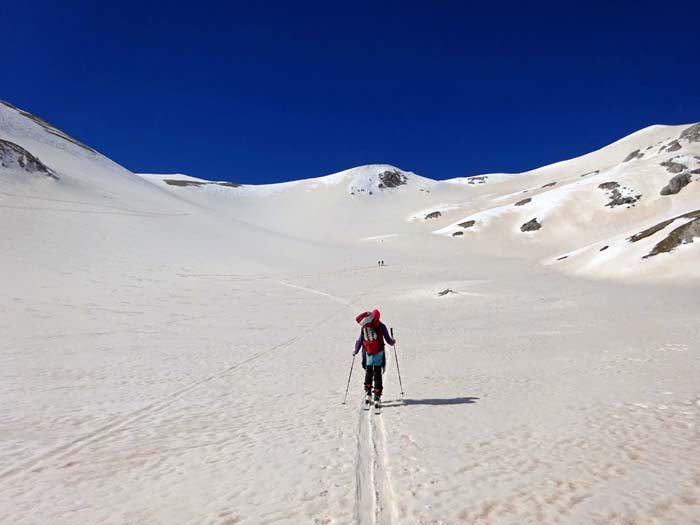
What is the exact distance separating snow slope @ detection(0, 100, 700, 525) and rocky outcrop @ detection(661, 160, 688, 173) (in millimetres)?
49930

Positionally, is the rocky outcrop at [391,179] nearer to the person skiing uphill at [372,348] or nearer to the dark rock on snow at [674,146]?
the dark rock on snow at [674,146]

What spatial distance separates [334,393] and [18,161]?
68476 millimetres

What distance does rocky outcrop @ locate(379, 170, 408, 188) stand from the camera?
14662 cm

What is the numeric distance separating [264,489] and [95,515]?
2.13m

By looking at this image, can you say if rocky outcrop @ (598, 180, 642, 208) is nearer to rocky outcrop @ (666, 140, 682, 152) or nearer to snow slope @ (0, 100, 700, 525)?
rocky outcrop @ (666, 140, 682, 152)

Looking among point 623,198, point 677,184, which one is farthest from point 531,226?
point 677,184

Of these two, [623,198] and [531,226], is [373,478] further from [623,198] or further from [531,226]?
[623,198]

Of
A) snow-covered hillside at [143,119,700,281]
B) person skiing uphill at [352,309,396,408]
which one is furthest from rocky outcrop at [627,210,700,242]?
person skiing uphill at [352,309,396,408]

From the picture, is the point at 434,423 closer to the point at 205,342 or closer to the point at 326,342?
the point at 326,342

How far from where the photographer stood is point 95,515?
5.29 m

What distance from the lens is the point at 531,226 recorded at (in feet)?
257

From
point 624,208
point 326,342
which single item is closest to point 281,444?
point 326,342

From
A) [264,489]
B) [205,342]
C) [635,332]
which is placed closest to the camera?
[264,489]

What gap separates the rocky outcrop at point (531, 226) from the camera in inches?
3056
